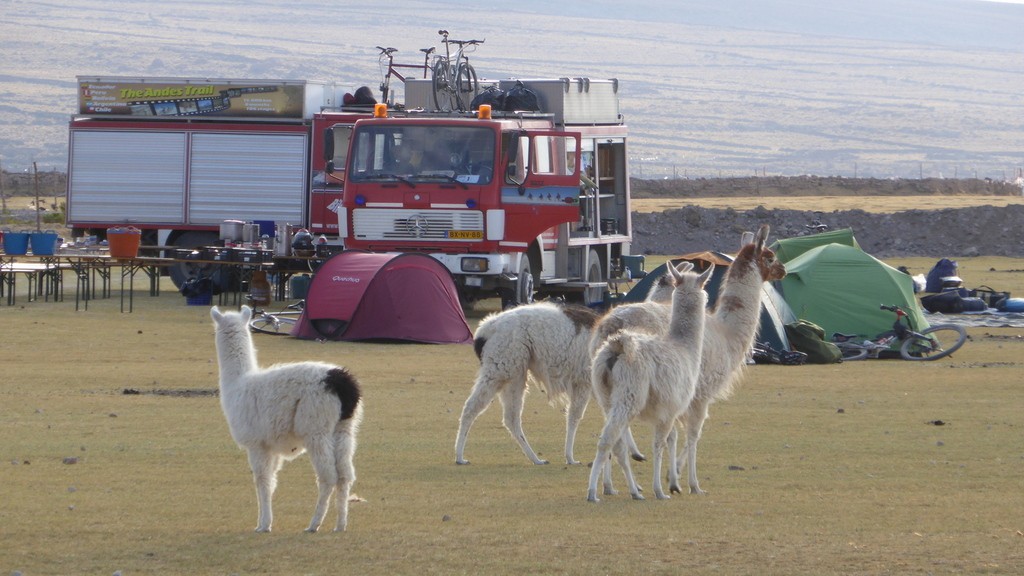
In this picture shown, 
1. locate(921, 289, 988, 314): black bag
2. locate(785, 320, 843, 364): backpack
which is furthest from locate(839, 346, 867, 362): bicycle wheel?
locate(921, 289, 988, 314): black bag

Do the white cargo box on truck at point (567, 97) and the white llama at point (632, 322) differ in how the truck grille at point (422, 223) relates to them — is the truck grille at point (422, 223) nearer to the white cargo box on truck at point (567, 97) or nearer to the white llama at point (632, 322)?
the white cargo box on truck at point (567, 97)

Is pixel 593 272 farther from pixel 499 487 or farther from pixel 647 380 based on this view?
pixel 647 380

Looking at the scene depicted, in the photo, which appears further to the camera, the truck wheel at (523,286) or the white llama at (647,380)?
the truck wheel at (523,286)

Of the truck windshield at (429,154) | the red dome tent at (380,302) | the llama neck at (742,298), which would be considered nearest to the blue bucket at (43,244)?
the truck windshield at (429,154)

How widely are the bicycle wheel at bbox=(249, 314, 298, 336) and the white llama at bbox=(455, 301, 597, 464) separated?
10410 millimetres

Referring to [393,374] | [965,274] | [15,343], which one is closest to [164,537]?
[393,374]

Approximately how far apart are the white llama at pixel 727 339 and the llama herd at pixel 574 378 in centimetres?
1

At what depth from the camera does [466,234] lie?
24.0m

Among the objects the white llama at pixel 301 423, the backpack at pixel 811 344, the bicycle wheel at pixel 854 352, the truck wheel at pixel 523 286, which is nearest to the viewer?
the white llama at pixel 301 423

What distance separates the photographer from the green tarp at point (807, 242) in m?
25.9

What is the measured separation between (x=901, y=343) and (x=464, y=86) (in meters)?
10.7

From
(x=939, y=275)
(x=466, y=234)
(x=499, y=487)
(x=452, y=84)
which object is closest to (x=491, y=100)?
(x=452, y=84)

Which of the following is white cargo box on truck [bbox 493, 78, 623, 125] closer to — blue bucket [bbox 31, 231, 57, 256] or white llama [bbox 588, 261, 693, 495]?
blue bucket [bbox 31, 231, 57, 256]

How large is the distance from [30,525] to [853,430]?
7.96 metres
